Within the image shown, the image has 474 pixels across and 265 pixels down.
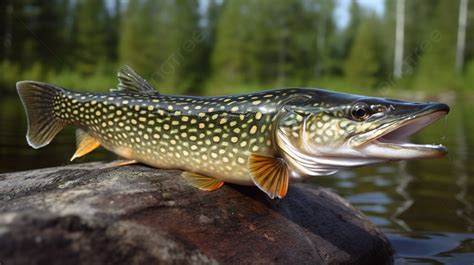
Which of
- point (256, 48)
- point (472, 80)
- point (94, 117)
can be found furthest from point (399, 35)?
point (94, 117)

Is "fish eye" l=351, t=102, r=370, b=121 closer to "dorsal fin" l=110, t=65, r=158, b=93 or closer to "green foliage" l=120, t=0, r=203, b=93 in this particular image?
"dorsal fin" l=110, t=65, r=158, b=93

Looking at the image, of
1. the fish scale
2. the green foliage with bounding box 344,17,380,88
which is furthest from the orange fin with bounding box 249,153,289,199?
the green foliage with bounding box 344,17,380,88

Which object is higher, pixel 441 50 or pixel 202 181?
pixel 202 181

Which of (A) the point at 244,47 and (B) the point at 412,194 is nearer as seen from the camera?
(B) the point at 412,194

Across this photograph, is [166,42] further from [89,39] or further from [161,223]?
[161,223]

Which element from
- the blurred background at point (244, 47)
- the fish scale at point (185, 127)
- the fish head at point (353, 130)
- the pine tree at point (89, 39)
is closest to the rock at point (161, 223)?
the fish scale at point (185, 127)

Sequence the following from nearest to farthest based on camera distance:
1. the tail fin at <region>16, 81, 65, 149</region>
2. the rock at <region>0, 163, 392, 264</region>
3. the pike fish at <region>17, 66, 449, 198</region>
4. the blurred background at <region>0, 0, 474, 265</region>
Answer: the rock at <region>0, 163, 392, 264</region>, the pike fish at <region>17, 66, 449, 198</region>, the tail fin at <region>16, 81, 65, 149</region>, the blurred background at <region>0, 0, 474, 265</region>

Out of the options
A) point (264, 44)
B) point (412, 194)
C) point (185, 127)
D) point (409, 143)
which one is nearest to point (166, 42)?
point (264, 44)
